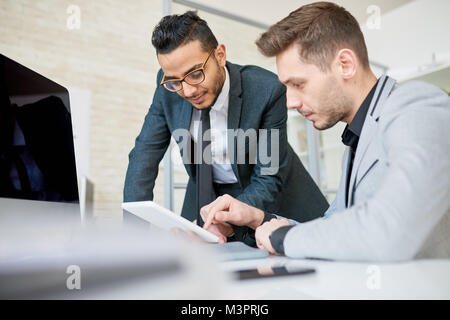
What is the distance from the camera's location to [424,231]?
0.62 m

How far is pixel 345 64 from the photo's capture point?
1006 mm

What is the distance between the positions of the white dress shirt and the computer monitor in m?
0.71

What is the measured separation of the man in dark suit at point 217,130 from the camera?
1.46m

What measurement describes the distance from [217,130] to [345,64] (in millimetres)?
716

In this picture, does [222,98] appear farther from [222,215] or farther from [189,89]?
[222,215]

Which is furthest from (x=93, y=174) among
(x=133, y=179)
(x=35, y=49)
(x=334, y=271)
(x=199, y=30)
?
(x=334, y=271)

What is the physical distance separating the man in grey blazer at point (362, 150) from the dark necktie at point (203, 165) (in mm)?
286

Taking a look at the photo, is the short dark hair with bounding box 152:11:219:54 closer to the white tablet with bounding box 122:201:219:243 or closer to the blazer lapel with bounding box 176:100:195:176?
the blazer lapel with bounding box 176:100:195:176

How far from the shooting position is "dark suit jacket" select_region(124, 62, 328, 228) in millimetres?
1523
